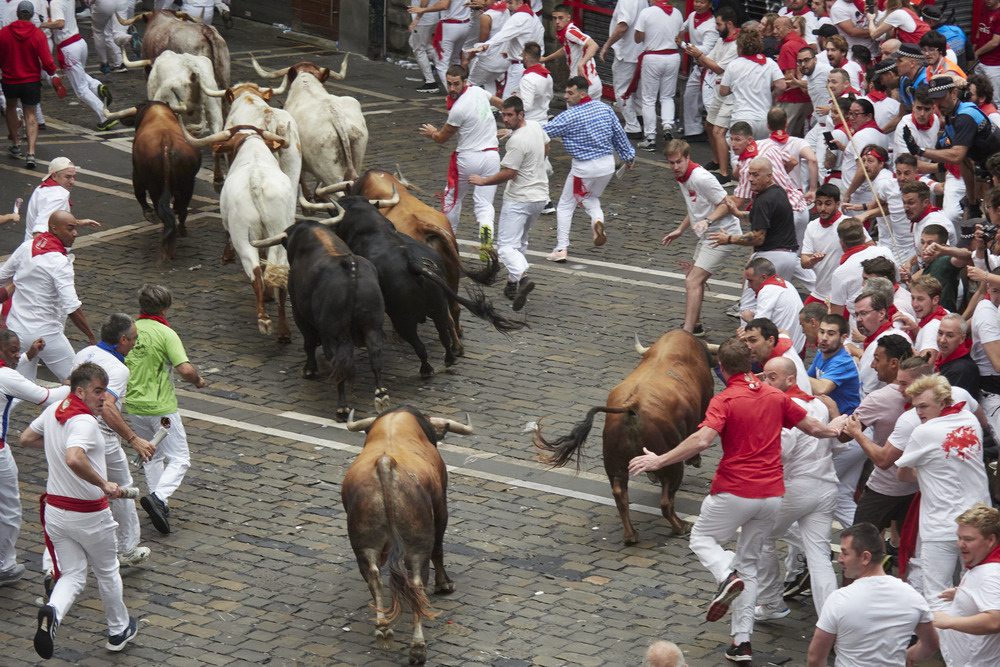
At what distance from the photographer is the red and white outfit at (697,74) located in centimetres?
1914

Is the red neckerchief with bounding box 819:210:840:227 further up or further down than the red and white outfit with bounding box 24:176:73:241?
further up

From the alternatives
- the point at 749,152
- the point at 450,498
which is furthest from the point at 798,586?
the point at 749,152

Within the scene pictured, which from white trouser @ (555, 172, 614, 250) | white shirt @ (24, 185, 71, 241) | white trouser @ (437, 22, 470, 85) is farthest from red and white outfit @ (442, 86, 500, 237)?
white trouser @ (437, 22, 470, 85)

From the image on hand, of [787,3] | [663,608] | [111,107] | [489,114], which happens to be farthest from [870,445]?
[111,107]

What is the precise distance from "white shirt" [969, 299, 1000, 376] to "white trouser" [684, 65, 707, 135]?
11.0 metres

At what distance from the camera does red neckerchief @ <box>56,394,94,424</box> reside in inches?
316

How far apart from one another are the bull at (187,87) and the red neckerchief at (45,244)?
22.2 feet

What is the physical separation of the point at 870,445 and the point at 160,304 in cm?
522

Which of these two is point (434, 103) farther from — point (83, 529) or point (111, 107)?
point (83, 529)

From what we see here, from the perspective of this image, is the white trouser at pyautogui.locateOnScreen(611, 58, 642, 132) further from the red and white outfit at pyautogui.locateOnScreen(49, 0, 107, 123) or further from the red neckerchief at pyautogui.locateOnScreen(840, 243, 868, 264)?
the red neckerchief at pyautogui.locateOnScreen(840, 243, 868, 264)

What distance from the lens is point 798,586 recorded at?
9016 millimetres

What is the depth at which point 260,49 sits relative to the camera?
81.6 ft

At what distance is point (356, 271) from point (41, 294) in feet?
8.90

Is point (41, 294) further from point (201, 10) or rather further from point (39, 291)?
point (201, 10)
